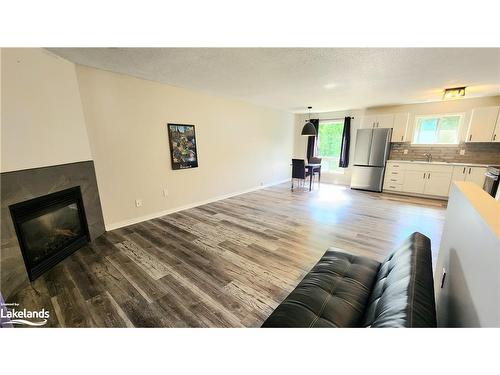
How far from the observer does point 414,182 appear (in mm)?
5031

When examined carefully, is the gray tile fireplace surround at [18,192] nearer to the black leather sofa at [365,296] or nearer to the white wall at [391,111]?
the black leather sofa at [365,296]

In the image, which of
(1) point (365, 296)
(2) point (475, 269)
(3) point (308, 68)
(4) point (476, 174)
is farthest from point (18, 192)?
(4) point (476, 174)

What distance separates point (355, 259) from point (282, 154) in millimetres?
5536

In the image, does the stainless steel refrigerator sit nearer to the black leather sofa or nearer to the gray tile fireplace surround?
the black leather sofa

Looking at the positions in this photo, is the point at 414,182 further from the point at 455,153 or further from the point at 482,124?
the point at 482,124

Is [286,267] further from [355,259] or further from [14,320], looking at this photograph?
[14,320]

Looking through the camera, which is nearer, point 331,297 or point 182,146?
point 331,297

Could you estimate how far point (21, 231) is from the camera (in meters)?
1.96

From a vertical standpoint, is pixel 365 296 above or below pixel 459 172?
below

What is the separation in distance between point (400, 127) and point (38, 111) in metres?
6.98

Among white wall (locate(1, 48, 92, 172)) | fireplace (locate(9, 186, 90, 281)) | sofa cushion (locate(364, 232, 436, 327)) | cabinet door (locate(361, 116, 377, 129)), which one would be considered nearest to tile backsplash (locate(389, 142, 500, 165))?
cabinet door (locate(361, 116, 377, 129))

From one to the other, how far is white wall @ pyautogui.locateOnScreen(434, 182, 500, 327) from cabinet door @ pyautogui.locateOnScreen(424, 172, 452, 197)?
14.7 ft

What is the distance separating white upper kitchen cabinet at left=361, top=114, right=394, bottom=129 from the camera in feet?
17.5
